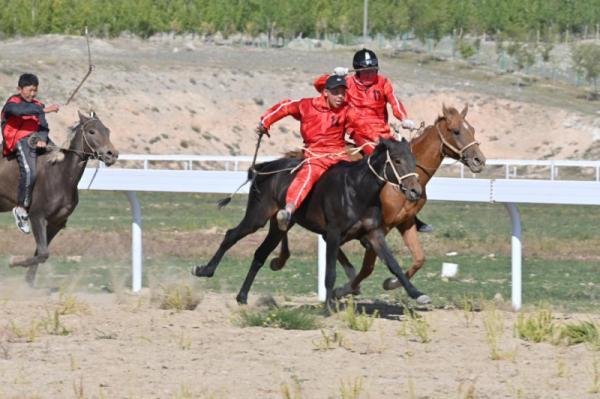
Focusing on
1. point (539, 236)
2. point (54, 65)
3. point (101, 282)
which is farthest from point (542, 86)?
point (101, 282)

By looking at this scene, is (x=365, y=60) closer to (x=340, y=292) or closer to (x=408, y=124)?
(x=408, y=124)

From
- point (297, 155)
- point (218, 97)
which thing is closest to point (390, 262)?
point (297, 155)

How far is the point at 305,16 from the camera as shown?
106062 millimetres

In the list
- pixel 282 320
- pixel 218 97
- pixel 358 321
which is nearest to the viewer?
pixel 358 321

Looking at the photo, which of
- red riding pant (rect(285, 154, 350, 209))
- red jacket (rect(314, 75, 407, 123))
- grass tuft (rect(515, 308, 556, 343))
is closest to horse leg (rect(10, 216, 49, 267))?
red riding pant (rect(285, 154, 350, 209))

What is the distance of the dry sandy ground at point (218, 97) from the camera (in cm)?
6825

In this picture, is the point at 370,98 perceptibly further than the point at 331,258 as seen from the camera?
Yes

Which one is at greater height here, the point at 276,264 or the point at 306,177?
the point at 306,177

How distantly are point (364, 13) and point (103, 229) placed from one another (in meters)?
75.4

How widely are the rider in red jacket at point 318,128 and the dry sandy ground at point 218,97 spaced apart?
4605cm

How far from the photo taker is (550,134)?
74438 millimetres

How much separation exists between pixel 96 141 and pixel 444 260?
717cm

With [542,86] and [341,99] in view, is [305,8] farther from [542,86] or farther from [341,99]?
[341,99]

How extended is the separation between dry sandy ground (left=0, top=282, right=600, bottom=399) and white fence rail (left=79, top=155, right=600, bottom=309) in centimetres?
145
